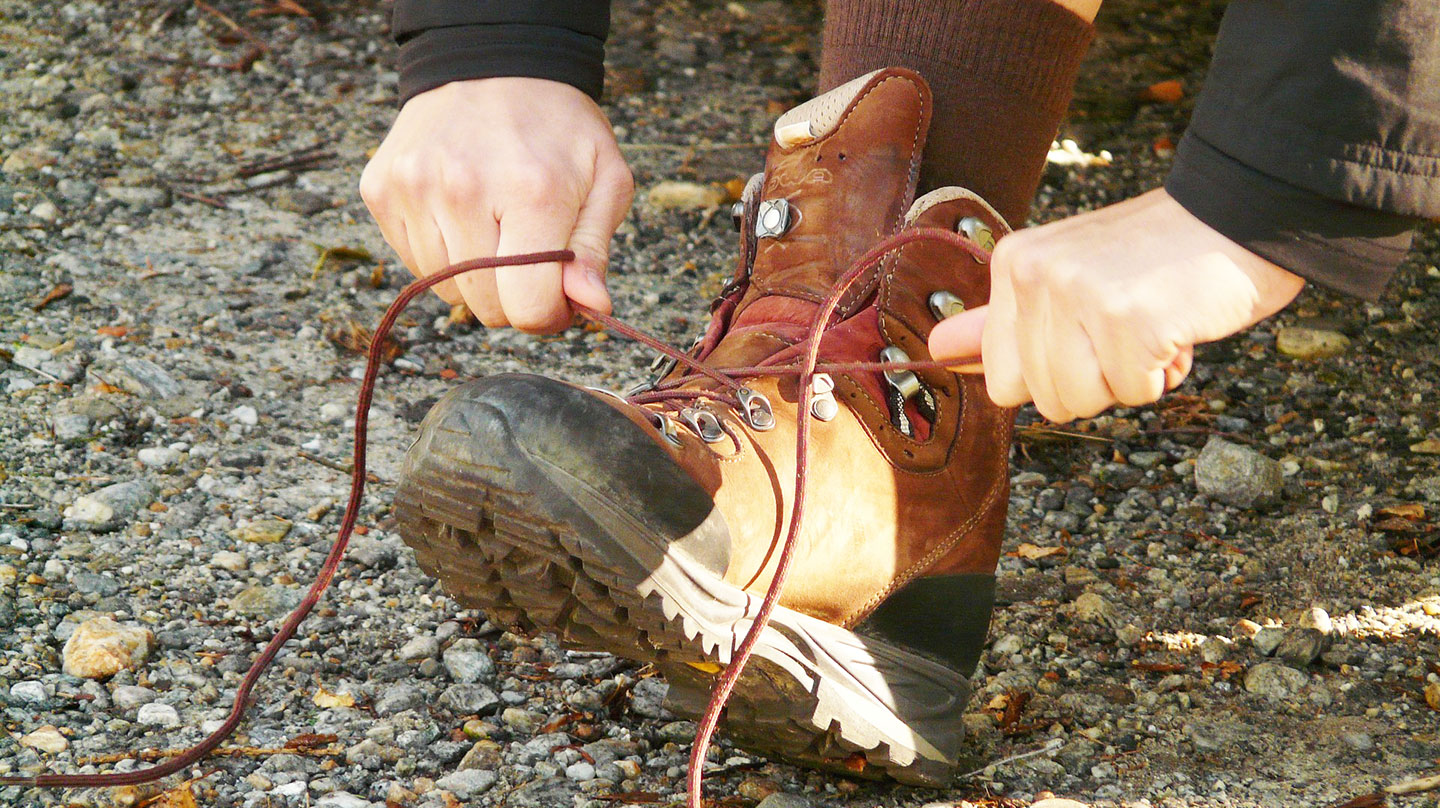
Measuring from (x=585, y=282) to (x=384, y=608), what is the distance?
1.81 ft

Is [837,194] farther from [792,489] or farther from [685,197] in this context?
[685,197]

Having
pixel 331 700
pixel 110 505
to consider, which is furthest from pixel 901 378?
pixel 110 505

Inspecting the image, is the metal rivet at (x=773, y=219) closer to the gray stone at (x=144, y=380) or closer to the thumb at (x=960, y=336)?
the thumb at (x=960, y=336)

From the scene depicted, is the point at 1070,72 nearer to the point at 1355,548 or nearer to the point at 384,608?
the point at 1355,548

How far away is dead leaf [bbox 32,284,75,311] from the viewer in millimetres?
2102

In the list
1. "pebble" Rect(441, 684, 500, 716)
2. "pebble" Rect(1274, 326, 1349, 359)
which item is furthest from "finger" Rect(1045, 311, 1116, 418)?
"pebble" Rect(1274, 326, 1349, 359)

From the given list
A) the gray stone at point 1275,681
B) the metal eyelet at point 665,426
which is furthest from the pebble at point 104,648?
the gray stone at point 1275,681

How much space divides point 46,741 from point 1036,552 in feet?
3.94

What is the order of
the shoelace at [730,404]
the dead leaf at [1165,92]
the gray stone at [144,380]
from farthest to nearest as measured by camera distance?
the dead leaf at [1165,92] < the gray stone at [144,380] < the shoelace at [730,404]

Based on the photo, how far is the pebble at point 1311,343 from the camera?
2.13 m

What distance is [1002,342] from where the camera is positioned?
99 centimetres

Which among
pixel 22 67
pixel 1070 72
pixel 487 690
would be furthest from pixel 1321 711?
pixel 22 67

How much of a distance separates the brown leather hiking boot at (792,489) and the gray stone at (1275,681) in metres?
0.33

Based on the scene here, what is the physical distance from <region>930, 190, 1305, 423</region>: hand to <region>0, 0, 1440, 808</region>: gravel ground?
53 centimetres
